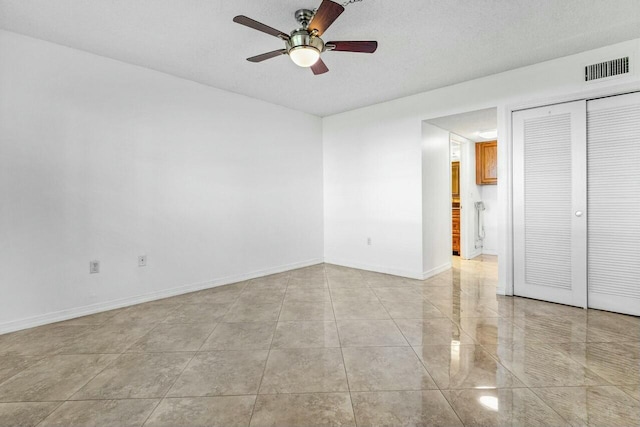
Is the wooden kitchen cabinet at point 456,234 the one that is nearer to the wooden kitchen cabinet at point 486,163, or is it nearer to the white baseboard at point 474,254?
the white baseboard at point 474,254

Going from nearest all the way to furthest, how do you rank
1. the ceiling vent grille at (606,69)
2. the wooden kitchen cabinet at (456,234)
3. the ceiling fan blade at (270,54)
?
the ceiling fan blade at (270,54)
the ceiling vent grille at (606,69)
the wooden kitchen cabinet at (456,234)

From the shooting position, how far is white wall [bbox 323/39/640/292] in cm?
326

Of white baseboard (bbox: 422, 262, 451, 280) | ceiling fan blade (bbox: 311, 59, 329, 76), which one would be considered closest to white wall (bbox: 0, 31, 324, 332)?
ceiling fan blade (bbox: 311, 59, 329, 76)

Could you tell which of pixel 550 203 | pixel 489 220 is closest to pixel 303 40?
pixel 550 203

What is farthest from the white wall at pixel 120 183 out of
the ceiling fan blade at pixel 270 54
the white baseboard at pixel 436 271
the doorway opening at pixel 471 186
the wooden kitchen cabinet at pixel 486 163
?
the wooden kitchen cabinet at pixel 486 163

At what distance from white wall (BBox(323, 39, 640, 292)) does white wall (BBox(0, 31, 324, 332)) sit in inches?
44.7

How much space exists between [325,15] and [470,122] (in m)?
3.19

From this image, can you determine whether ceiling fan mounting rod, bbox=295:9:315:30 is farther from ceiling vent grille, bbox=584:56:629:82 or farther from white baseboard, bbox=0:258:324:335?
white baseboard, bbox=0:258:324:335

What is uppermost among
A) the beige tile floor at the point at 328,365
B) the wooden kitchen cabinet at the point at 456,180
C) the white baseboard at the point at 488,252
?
the wooden kitchen cabinet at the point at 456,180

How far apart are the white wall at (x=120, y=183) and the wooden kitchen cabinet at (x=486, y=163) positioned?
401 cm

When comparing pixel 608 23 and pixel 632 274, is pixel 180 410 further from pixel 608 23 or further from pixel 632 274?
pixel 608 23

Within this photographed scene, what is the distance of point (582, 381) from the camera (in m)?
1.85

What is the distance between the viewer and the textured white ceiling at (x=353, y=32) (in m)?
2.37

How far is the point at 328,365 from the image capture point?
6.82 feet
